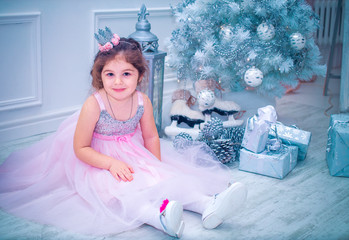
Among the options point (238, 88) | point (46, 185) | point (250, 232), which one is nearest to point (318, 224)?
point (250, 232)

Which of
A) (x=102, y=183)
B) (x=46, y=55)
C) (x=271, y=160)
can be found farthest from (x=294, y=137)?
(x=46, y=55)

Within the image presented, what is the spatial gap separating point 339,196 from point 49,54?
5.98 ft

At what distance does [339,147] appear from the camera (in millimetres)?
2127

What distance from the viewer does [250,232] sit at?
5.47 ft

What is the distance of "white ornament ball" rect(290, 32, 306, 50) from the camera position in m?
2.52

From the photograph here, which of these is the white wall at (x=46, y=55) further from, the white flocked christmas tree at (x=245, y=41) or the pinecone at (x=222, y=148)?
the pinecone at (x=222, y=148)

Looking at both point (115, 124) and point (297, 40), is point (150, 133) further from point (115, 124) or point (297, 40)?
point (297, 40)

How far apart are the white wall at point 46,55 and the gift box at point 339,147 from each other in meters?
1.56

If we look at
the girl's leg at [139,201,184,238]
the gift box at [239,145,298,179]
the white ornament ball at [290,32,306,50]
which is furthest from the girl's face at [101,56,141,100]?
the white ornament ball at [290,32,306,50]

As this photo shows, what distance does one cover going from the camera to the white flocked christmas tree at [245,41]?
8.11 ft

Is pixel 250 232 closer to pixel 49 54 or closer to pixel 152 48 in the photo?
pixel 152 48

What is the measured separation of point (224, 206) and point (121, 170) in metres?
0.44

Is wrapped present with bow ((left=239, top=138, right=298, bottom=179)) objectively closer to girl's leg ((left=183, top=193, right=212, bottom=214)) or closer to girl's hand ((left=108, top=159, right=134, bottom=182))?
girl's leg ((left=183, top=193, right=212, bottom=214))

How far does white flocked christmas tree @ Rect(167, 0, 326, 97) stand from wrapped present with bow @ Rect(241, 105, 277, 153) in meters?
0.35
